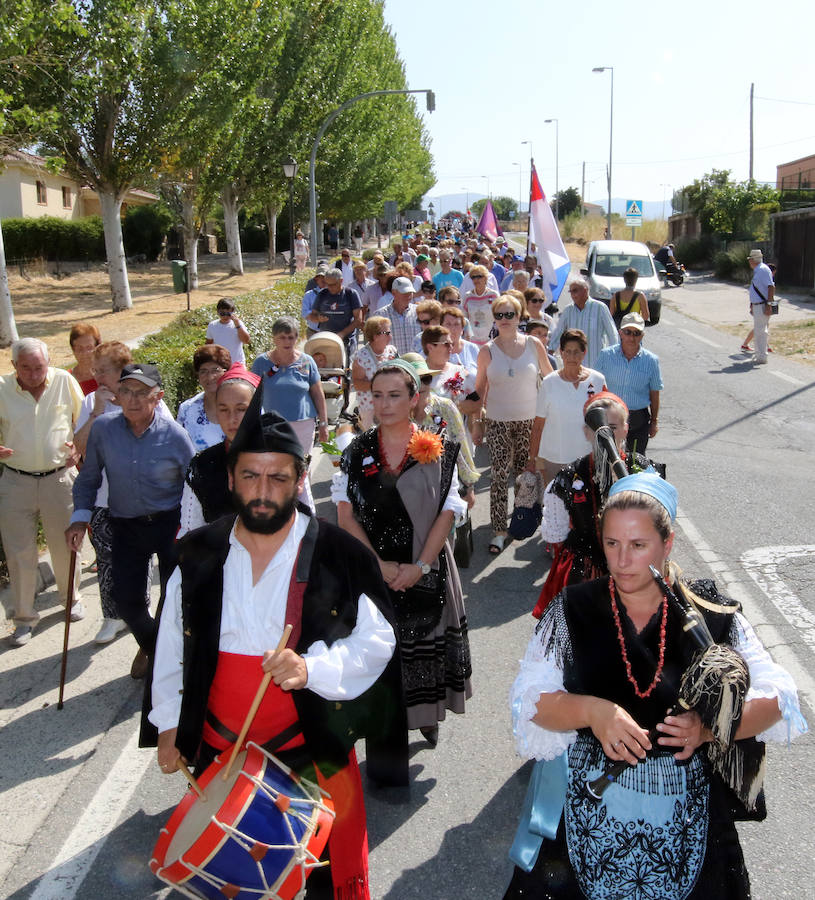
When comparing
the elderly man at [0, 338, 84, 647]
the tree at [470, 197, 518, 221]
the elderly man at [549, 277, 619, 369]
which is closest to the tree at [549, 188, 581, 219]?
the tree at [470, 197, 518, 221]

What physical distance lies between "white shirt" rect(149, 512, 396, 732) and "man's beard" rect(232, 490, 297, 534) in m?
0.09

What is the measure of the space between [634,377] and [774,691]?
5183 mm

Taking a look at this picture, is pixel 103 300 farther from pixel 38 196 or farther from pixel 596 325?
pixel 596 325

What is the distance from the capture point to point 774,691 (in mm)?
2418

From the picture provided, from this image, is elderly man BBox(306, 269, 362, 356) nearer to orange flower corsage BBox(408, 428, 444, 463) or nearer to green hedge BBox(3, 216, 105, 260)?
orange flower corsage BBox(408, 428, 444, 463)

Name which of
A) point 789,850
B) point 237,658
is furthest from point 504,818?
point 237,658

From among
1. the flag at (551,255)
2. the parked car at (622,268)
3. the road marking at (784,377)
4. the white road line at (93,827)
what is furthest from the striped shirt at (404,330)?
the parked car at (622,268)

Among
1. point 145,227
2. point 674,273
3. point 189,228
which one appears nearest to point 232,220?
→ point 189,228

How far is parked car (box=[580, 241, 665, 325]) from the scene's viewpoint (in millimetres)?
23578

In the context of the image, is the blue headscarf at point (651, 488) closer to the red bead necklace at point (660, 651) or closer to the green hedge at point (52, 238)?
the red bead necklace at point (660, 651)

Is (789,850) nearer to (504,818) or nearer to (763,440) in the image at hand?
(504,818)

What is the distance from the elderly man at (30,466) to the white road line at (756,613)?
14.5ft

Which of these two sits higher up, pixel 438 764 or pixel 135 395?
pixel 135 395

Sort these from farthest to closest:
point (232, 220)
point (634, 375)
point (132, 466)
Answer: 1. point (232, 220)
2. point (634, 375)
3. point (132, 466)
